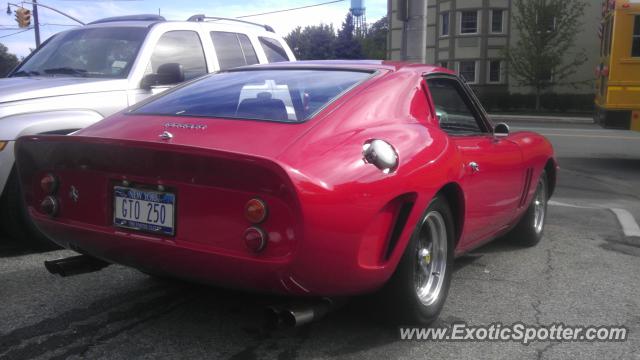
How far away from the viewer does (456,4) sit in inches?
1596

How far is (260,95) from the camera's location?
12.5 ft

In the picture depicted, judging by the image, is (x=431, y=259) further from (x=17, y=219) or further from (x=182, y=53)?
(x=182, y=53)

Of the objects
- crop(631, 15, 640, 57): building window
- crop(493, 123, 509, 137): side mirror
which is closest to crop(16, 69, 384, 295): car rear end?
crop(493, 123, 509, 137): side mirror

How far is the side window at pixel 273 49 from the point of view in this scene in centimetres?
802

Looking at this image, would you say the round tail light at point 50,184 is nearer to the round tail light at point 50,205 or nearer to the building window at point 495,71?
the round tail light at point 50,205

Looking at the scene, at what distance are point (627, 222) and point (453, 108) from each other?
10.7 ft

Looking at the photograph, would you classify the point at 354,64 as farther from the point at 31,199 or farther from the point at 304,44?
the point at 304,44

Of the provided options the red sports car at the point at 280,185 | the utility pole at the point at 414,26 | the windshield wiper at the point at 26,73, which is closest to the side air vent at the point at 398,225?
the red sports car at the point at 280,185

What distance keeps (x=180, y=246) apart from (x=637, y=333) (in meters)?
2.56

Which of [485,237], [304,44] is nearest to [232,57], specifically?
[485,237]

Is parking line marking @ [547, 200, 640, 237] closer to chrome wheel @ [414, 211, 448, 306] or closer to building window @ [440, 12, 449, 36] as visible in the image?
chrome wheel @ [414, 211, 448, 306]

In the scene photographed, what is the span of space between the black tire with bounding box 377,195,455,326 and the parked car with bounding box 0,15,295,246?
309cm

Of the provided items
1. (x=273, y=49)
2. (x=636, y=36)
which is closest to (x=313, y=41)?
(x=636, y=36)

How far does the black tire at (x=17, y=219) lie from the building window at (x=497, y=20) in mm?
38217
